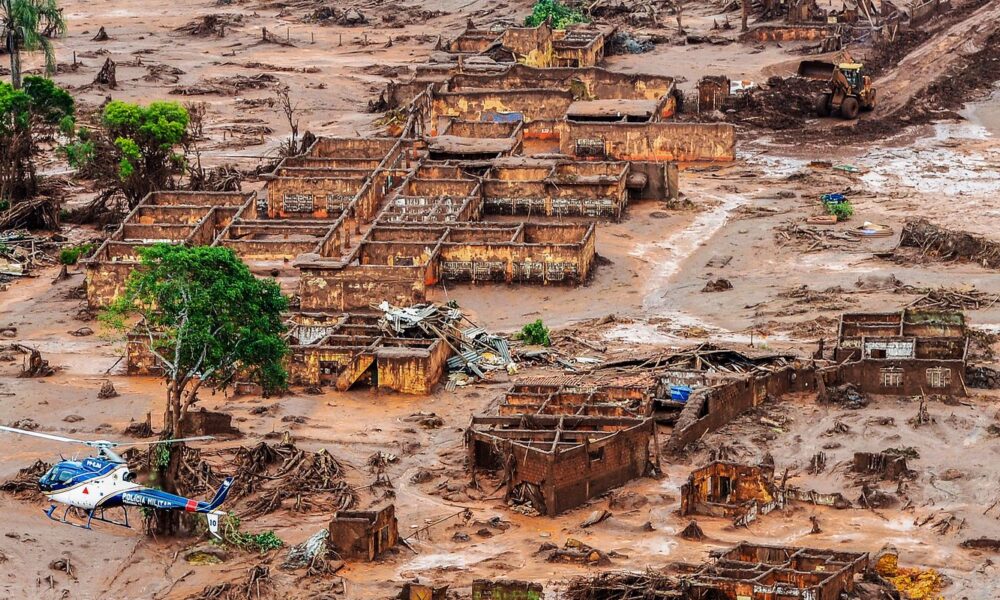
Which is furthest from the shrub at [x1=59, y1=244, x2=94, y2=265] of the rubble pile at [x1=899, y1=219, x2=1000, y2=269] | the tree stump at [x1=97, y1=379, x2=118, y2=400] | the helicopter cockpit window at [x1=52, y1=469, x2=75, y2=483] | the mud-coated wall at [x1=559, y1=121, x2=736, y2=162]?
the rubble pile at [x1=899, y1=219, x2=1000, y2=269]

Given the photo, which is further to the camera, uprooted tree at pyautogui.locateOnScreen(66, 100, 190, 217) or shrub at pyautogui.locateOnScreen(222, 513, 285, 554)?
uprooted tree at pyautogui.locateOnScreen(66, 100, 190, 217)

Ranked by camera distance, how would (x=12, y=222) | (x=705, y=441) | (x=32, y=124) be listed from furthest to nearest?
(x=32, y=124), (x=12, y=222), (x=705, y=441)

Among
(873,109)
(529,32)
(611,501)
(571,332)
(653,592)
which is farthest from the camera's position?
(529,32)

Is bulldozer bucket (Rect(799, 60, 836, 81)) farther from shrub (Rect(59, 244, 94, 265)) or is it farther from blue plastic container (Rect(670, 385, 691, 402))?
blue plastic container (Rect(670, 385, 691, 402))

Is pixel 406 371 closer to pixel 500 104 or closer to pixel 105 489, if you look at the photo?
pixel 105 489

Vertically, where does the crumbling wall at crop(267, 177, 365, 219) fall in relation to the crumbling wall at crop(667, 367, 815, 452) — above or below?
above

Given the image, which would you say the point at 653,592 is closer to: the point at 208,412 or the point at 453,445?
the point at 453,445

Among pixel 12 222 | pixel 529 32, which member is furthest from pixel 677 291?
pixel 529 32
